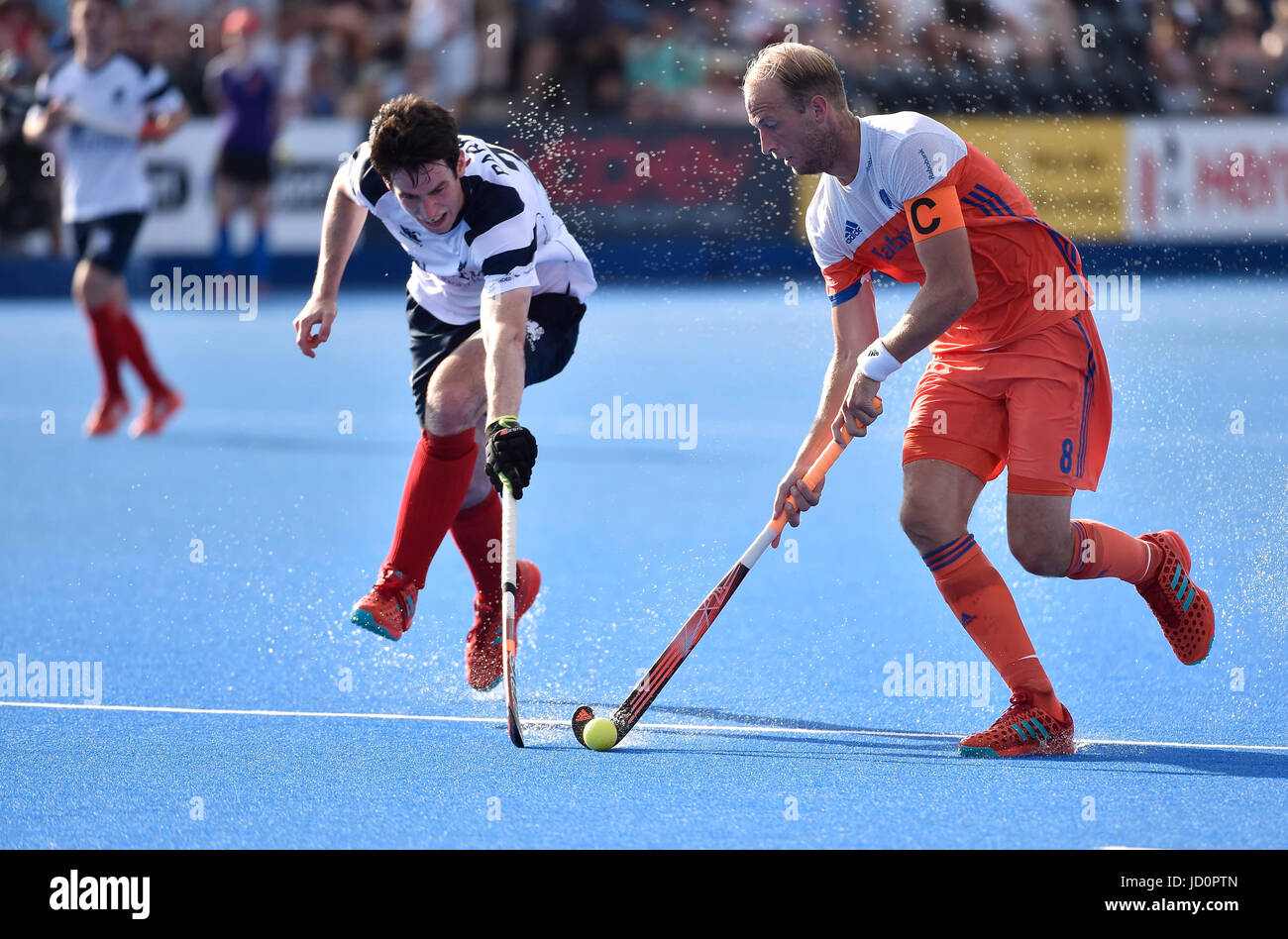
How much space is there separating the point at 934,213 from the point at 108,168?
6.64 meters

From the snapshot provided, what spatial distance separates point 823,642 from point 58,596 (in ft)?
8.73

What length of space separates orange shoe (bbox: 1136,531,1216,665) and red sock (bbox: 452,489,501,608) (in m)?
1.74

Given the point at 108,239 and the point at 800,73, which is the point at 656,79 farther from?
the point at 800,73

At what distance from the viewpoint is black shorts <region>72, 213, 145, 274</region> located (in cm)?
928

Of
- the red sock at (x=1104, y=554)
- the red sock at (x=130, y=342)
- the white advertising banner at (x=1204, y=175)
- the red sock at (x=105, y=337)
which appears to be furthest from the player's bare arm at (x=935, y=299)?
the white advertising banner at (x=1204, y=175)

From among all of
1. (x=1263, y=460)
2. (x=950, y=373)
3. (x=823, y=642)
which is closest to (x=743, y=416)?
(x=1263, y=460)

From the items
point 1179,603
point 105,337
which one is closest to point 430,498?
point 1179,603

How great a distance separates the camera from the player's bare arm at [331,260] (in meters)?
4.62

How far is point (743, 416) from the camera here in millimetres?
9836

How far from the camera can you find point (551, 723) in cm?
439

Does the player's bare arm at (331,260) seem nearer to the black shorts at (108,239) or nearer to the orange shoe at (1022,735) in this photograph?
the orange shoe at (1022,735)

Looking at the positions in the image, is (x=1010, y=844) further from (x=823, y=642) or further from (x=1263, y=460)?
(x=1263, y=460)

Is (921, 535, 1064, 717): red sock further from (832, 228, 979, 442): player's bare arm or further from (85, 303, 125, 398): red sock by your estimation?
(85, 303, 125, 398): red sock
